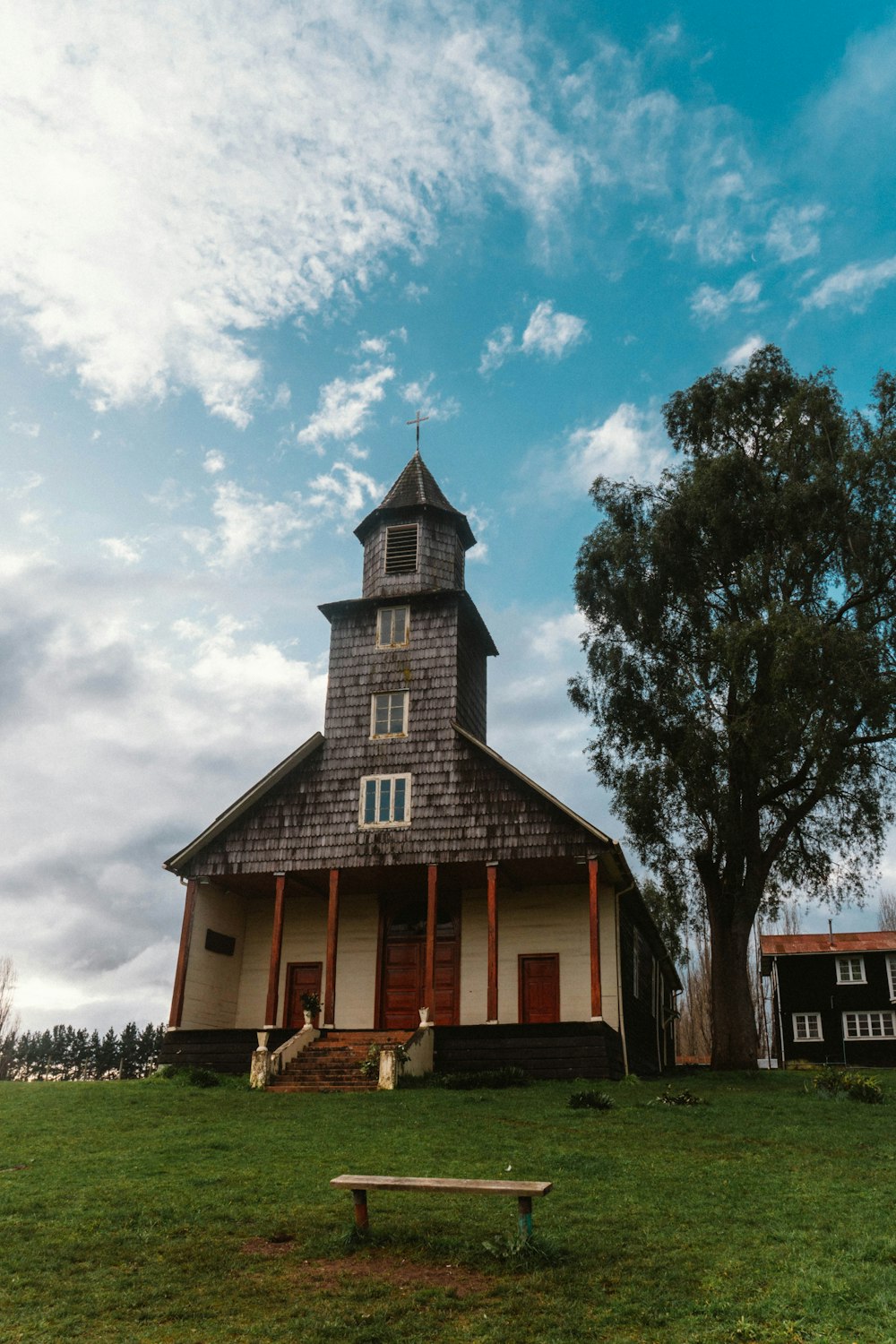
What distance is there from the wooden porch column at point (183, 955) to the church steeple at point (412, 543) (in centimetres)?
872

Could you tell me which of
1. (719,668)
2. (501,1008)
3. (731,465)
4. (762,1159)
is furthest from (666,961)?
(762,1159)

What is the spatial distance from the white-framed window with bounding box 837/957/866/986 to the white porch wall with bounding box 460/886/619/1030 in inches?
977

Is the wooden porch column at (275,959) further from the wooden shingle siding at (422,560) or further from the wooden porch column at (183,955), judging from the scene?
the wooden shingle siding at (422,560)

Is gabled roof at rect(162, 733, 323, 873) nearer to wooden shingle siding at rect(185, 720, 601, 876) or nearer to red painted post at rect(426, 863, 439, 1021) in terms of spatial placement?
wooden shingle siding at rect(185, 720, 601, 876)

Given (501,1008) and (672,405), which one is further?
(672,405)

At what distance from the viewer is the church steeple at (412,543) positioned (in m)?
27.6

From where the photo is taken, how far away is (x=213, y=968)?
25.8 m

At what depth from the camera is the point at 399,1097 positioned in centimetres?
1730

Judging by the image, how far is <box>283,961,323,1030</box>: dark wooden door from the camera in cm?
2638

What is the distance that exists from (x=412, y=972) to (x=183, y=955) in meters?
5.51

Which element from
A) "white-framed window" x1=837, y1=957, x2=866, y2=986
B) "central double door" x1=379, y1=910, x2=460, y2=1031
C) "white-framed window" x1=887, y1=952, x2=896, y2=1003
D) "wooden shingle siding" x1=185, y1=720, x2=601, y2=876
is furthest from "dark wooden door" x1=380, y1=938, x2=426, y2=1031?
"white-framed window" x1=887, y1=952, x2=896, y2=1003

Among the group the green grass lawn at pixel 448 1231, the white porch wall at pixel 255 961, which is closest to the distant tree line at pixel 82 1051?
the white porch wall at pixel 255 961

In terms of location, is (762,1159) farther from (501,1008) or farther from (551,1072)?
(501,1008)

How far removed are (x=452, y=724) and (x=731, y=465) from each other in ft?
30.7
